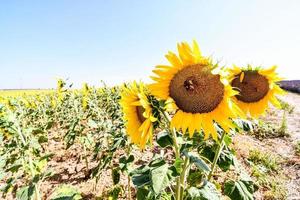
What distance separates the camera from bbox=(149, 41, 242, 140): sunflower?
1.71 metres

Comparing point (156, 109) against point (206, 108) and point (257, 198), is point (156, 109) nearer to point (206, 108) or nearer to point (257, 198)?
point (206, 108)

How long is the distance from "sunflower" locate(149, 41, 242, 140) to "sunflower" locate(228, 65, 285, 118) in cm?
52

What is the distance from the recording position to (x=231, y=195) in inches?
90.2

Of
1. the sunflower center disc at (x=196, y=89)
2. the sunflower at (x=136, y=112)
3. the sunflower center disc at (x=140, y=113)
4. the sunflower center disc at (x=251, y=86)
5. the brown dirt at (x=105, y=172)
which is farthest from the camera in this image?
the brown dirt at (x=105, y=172)

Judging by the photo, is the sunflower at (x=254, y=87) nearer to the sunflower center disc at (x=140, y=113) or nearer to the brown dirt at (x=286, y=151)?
the sunflower center disc at (x=140, y=113)

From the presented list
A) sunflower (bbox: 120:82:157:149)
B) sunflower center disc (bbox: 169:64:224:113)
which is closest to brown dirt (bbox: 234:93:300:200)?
→ sunflower (bbox: 120:82:157:149)

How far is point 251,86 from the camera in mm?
2307

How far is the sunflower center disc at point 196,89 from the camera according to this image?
1.71m

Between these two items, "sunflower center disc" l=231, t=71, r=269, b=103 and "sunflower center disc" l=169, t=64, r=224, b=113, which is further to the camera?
"sunflower center disc" l=231, t=71, r=269, b=103

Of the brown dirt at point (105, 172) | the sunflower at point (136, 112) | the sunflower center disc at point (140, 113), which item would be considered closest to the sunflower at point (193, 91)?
the sunflower at point (136, 112)

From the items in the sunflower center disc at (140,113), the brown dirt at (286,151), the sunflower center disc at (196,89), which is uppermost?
the sunflower center disc at (196,89)

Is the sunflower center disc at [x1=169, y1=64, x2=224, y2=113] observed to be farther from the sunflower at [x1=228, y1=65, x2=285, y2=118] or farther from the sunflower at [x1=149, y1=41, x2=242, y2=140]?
the sunflower at [x1=228, y1=65, x2=285, y2=118]

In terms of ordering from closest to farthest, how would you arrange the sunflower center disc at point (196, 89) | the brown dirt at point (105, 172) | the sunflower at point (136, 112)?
the sunflower center disc at point (196, 89) → the sunflower at point (136, 112) → the brown dirt at point (105, 172)

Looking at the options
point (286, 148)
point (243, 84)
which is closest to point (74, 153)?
point (286, 148)
